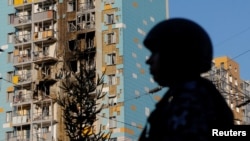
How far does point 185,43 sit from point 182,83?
16 cm

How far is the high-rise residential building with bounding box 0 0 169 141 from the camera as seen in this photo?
52.8 metres

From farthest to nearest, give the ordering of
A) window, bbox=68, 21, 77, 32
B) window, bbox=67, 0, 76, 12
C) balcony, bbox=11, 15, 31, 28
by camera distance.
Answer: balcony, bbox=11, 15, 31, 28 < window, bbox=67, 0, 76, 12 < window, bbox=68, 21, 77, 32

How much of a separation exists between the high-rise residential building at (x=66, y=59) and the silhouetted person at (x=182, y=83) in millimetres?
48752

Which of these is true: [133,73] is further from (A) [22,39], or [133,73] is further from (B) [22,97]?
(A) [22,39]

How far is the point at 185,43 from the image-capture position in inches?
106

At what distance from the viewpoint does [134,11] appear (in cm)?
5575

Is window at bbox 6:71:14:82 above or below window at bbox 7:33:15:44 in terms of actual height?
below

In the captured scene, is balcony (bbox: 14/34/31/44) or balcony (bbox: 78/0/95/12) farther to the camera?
balcony (bbox: 14/34/31/44)

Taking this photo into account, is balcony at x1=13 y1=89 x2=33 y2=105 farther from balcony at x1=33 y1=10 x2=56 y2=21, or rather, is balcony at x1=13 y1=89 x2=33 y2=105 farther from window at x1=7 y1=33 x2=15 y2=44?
balcony at x1=33 y1=10 x2=56 y2=21

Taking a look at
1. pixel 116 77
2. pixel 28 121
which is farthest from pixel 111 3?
pixel 28 121

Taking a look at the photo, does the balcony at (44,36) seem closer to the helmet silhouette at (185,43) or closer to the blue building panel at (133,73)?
the blue building panel at (133,73)

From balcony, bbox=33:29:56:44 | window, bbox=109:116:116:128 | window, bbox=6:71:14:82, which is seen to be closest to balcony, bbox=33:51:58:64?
balcony, bbox=33:29:56:44

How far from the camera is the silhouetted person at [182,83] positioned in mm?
2545

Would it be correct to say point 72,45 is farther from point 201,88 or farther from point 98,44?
point 201,88
